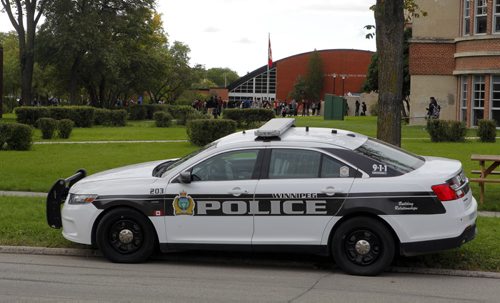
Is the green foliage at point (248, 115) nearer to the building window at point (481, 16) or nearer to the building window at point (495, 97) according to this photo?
the building window at point (495, 97)

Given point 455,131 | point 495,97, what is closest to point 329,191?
point 455,131

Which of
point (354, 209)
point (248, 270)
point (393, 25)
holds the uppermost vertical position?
point (393, 25)

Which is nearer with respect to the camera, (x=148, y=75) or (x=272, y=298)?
(x=272, y=298)

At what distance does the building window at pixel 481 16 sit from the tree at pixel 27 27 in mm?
29907

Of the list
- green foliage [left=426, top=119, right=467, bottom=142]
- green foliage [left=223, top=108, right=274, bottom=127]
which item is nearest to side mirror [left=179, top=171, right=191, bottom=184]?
green foliage [left=426, top=119, right=467, bottom=142]

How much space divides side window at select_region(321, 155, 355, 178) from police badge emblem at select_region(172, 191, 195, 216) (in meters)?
1.50

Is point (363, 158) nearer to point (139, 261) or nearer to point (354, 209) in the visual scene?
point (354, 209)

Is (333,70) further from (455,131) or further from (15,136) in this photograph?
(15,136)

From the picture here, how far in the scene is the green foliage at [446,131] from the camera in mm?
24031

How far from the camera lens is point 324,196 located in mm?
7246

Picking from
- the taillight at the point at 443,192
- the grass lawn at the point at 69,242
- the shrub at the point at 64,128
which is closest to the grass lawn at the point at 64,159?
the grass lawn at the point at 69,242

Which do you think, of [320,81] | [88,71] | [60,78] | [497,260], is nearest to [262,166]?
[497,260]

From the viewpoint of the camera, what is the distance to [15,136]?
20.6m

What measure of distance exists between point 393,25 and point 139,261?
5.83m
